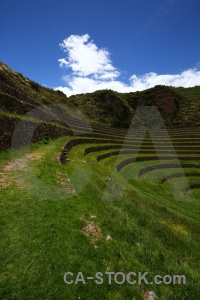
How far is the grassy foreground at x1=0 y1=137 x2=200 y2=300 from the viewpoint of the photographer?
5.44m

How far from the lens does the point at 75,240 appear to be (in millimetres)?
7070

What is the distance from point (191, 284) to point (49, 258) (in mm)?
4732

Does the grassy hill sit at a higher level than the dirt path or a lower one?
lower

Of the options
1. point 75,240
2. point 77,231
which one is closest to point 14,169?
point 77,231

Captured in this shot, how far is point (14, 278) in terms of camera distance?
5121 millimetres

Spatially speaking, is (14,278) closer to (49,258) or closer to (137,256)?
(49,258)

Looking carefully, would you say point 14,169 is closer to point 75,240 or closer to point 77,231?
point 77,231

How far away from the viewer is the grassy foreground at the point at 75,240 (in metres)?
5.44

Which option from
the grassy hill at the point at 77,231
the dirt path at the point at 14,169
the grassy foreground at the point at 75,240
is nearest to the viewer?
the grassy foreground at the point at 75,240

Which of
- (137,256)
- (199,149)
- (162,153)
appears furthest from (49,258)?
(199,149)

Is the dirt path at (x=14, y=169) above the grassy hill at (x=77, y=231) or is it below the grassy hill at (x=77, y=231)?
above

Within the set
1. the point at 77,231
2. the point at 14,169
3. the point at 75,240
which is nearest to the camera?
the point at 75,240

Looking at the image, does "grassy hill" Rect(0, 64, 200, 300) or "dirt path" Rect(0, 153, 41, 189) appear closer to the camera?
"grassy hill" Rect(0, 64, 200, 300)

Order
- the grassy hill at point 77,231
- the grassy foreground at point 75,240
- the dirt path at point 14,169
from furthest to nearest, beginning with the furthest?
the dirt path at point 14,169
the grassy hill at point 77,231
the grassy foreground at point 75,240
